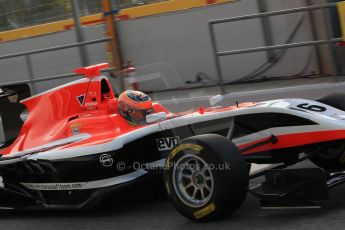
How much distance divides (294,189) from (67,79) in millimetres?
6609

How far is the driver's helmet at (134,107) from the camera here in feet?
20.2

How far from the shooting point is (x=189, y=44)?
10469mm

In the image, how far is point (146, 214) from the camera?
5.68m

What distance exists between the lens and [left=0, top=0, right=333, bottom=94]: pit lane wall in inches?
354

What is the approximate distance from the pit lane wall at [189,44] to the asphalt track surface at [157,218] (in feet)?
11.7

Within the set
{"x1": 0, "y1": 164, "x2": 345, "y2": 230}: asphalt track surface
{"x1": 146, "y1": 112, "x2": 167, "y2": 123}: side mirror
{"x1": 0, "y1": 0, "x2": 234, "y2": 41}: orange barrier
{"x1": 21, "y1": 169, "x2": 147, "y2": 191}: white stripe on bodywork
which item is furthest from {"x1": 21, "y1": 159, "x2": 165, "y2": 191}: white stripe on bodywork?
{"x1": 0, "y1": 0, "x2": 234, "y2": 41}: orange barrier

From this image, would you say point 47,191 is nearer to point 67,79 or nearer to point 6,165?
point 6,165

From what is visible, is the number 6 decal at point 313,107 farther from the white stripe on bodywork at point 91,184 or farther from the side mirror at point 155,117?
the white stripe on bodywork at point 91,184

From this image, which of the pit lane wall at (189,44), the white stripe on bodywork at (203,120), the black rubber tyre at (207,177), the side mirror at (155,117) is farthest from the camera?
the pit lane wall at (189,44)

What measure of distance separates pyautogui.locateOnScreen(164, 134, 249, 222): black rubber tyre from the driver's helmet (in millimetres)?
1173

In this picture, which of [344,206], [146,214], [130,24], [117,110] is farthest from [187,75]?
[344,206]

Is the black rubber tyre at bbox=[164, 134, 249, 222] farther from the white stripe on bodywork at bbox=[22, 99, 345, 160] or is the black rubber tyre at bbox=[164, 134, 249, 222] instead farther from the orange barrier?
the orange barrier

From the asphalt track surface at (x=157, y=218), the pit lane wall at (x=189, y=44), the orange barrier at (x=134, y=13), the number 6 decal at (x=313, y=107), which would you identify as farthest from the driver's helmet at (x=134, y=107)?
the orange barrier at (x=134, y=13)

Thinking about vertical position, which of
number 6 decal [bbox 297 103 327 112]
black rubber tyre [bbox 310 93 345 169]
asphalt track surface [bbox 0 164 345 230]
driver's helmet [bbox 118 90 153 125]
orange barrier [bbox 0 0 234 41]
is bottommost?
asphalt track surface [bbox 0 164 345 230]
